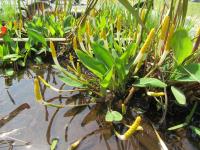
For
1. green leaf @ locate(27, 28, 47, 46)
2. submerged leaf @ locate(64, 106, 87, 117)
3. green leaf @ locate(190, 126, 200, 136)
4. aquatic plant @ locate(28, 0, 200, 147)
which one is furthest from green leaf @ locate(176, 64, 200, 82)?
green leaf @ locate(27, 28, 47, 46)

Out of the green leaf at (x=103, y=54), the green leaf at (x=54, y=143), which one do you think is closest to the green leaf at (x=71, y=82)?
the green leaf at (x=103, y=54)

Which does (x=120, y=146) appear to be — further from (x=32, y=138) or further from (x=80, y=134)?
(x=32, y=138)

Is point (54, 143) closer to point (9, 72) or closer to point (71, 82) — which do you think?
point (71, 82)

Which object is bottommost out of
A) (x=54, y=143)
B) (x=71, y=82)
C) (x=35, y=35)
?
(x=54, y=143)

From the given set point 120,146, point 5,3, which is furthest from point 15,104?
point 5,3

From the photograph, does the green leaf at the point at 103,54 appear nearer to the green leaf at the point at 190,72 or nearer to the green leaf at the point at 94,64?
the green leaf at the point at 94,64

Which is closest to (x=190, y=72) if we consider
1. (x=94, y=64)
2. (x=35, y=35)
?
(x=94, y=64)
